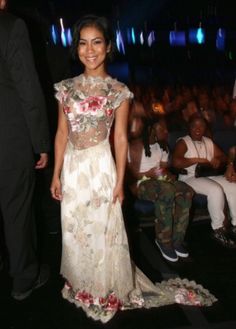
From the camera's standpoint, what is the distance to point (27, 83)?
2301 millimetres

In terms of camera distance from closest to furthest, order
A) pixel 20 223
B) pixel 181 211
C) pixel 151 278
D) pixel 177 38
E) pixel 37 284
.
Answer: pixel 20 223, pixel 37 284, pixel 151 278, pixel 181 211, pixel 177 38

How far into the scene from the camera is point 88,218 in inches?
99.5

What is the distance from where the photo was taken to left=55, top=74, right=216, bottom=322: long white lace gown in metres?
2.41

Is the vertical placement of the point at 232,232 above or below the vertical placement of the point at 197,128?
below

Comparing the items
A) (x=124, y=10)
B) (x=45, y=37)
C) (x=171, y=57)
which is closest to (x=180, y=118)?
(x=45, y=37)

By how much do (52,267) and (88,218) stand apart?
1085 millimetres

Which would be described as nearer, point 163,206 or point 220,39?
point 163,206

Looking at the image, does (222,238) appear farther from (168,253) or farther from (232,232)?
(168,253)

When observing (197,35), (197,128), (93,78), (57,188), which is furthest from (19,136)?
(197,35)

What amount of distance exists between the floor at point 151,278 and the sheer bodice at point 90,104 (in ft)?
4.10

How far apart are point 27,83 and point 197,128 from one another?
7.29 feet

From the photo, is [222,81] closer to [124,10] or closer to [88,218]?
[124,10]

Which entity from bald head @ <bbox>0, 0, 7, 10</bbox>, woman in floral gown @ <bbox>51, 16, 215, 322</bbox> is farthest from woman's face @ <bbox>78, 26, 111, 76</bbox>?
bald head @ <bbox>0, 0, 7, 10</bbox>

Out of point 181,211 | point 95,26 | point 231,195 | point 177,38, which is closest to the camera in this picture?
point 95,26
